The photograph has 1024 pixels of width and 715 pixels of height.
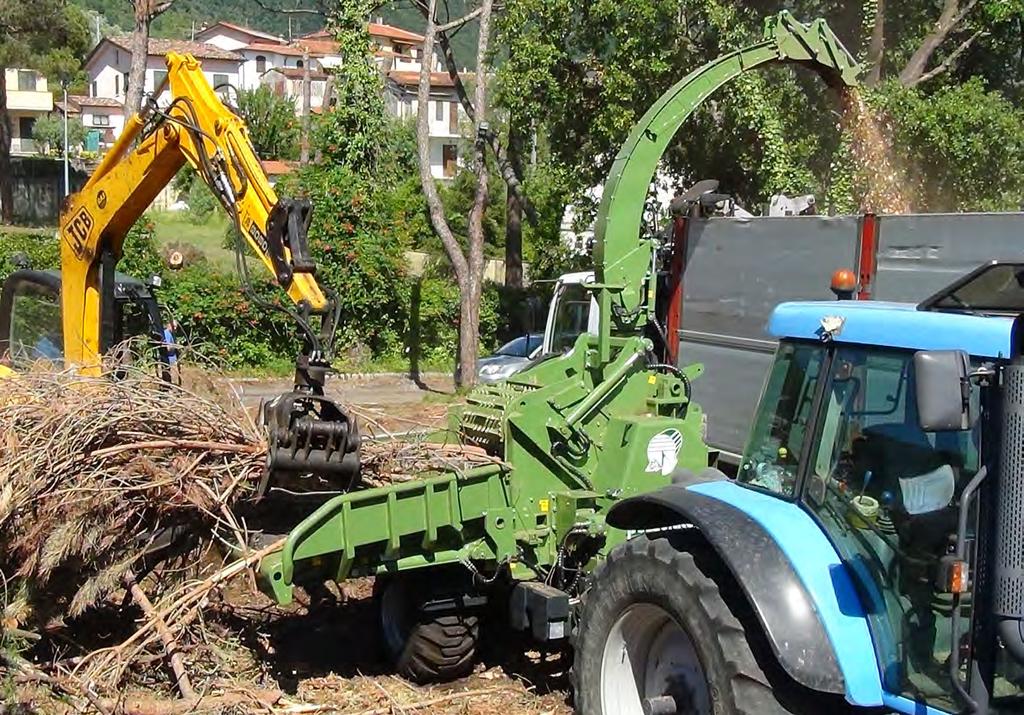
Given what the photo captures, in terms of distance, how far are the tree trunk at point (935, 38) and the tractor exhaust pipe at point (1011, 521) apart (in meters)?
14.5

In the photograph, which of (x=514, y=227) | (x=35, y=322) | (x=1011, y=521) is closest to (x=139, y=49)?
(x=514, y=227)

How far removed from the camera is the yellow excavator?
238 inches

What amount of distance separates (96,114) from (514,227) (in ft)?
195

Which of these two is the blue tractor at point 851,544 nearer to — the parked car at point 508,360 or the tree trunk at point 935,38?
the parked car at point 508,360

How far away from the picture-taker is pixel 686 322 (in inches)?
355

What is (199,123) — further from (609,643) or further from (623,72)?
(623,72)

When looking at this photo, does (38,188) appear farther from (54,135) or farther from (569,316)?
(569,316)

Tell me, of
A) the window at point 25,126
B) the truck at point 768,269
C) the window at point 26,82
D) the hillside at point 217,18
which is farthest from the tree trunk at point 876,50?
the hillside at point 217,18

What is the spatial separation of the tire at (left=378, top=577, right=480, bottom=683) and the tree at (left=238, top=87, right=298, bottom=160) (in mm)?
41218

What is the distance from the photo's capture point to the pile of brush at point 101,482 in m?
5.91

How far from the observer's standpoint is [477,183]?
17.9 m

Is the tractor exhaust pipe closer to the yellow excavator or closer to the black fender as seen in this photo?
the black fender

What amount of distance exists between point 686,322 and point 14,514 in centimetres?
513

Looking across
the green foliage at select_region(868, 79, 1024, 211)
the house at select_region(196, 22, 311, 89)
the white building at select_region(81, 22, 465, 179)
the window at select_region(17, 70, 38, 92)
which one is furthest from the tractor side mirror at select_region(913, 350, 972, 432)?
the house at select_region(196, 22, 311, 89)
